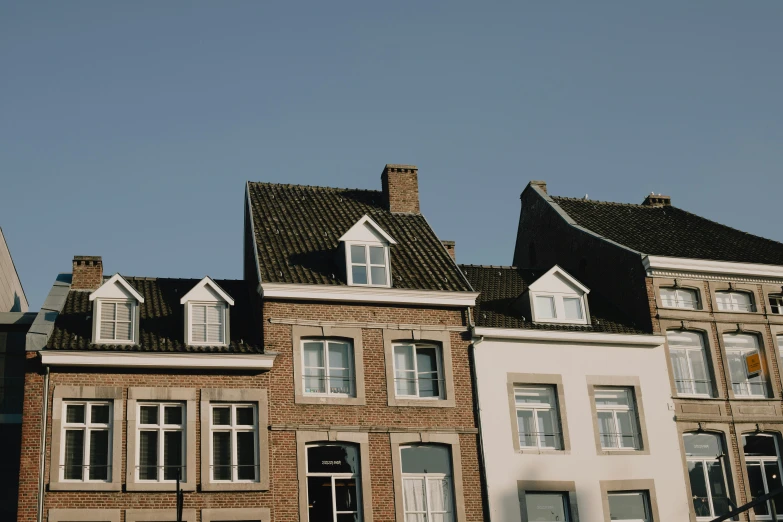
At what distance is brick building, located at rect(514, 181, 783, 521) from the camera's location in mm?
30438

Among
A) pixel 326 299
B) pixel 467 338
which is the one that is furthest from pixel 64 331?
pixel 467 338

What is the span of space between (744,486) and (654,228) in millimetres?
9705

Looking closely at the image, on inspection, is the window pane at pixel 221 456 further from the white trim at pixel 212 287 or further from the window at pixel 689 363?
the window at pixel 689 363

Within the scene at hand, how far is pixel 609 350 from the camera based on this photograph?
3075 centimetres

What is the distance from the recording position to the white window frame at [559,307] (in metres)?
30.8

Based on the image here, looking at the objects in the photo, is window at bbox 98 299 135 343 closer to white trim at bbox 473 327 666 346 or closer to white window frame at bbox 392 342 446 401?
white window frame at bbox 392 342 446 401

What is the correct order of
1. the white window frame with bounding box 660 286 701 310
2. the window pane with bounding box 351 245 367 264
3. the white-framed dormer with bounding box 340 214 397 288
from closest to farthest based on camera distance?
the white-framed dormer with bounding box 340 214 397 288, the window pane with bounding box 351 245 367 264, the white window frame with bounding box 660 286 701 310

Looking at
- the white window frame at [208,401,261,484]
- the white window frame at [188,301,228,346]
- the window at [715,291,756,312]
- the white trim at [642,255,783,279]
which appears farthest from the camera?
the window at [715,291,756,312]

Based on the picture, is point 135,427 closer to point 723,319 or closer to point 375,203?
point 375,203

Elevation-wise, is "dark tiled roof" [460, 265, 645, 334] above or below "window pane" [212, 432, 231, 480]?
above

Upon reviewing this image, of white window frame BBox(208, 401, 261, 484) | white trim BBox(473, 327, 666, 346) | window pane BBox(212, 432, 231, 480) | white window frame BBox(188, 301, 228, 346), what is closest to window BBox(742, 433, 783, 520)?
white trim BBox(473, 327, 666, 346)

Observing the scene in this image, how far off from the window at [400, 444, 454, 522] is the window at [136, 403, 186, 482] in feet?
19.4

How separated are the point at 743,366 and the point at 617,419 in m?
4.92

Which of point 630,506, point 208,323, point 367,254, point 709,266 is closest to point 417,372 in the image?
point 367,254
